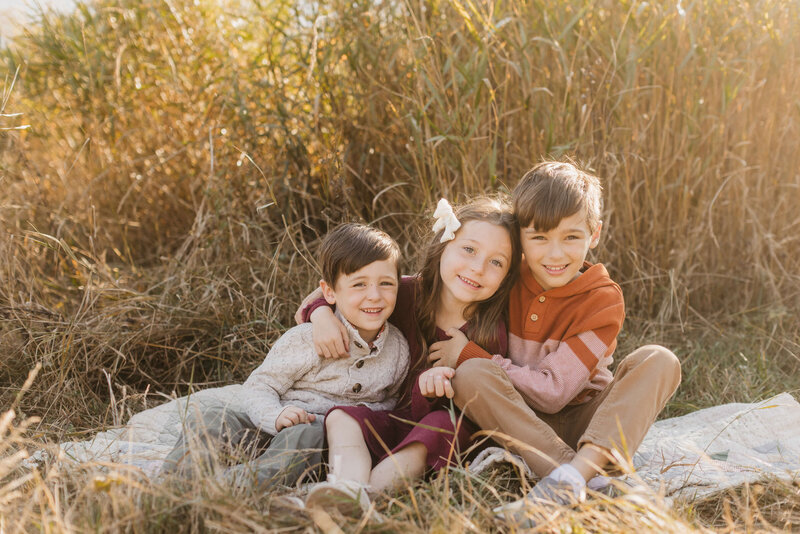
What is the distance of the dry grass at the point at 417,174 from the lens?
9.35 ft

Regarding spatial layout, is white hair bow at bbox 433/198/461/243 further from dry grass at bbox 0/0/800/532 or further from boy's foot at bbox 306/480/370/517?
boy's foot at bbox 306/480/370/517

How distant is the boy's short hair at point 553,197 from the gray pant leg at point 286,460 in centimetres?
87

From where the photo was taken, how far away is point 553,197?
2.15 m

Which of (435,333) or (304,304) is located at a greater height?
(304,304)

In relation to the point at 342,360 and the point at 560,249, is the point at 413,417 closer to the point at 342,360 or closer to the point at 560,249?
the point at 342,360

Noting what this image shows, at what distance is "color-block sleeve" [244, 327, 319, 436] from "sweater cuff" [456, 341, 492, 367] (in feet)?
1.42

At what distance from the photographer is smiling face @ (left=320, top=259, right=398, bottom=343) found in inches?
86.7

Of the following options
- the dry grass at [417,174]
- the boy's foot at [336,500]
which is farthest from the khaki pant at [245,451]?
the dry grass at [417,174]

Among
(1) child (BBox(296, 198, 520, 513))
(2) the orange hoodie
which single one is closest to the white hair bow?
(1) child (BBox(296, 198, 520, 513))

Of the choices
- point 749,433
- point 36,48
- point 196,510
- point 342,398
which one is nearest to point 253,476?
point 196,510

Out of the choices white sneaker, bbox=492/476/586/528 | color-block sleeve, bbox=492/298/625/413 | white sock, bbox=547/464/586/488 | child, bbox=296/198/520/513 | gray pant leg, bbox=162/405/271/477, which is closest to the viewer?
white sneaker, bbox=492/476/586/528

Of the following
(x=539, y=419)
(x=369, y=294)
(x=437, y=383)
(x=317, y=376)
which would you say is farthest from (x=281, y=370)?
(x=539, y=419)

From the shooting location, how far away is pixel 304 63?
3246 millimetres

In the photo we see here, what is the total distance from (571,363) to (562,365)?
0.03 meters
